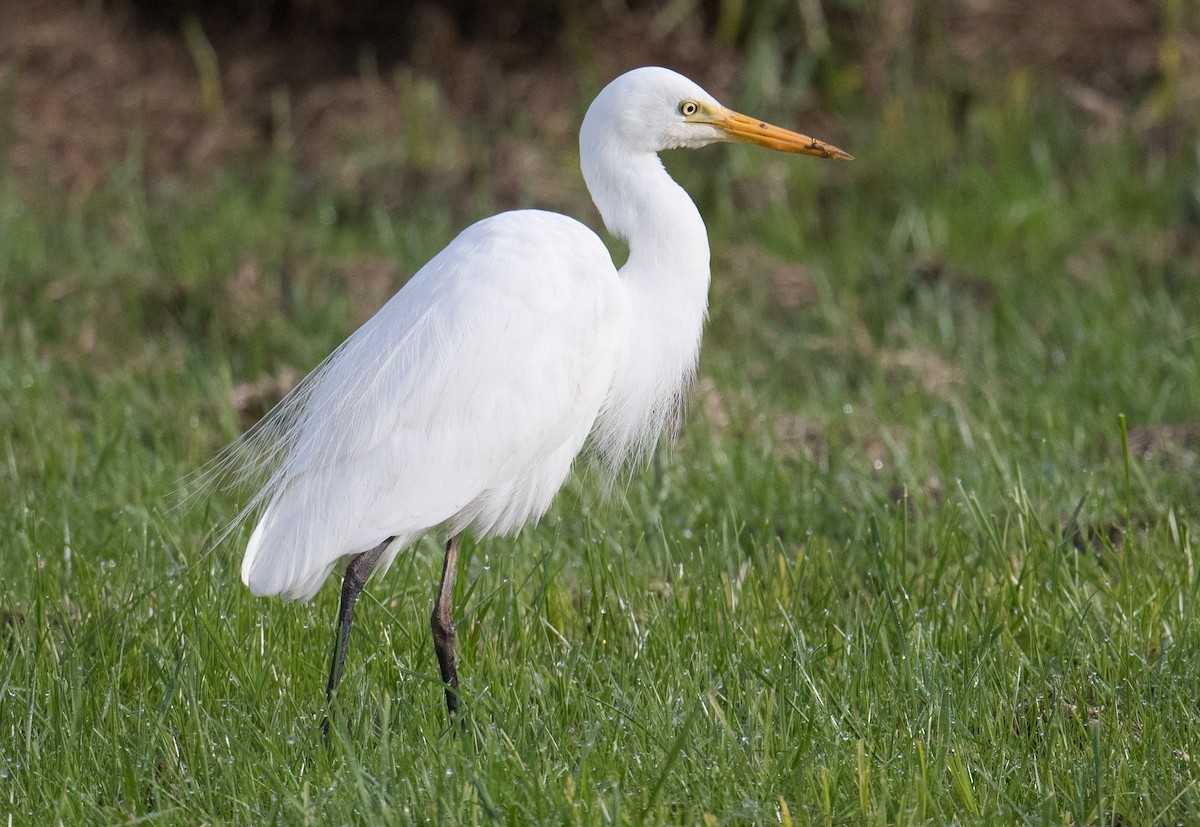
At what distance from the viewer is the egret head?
299cm

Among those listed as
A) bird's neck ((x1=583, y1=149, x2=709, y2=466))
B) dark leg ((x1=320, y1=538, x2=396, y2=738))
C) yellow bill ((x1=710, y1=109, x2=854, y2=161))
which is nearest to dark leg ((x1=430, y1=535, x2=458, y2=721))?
dark leg ((x1=320, y1=538, x2=396, y2=738))

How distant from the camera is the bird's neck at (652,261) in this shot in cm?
300

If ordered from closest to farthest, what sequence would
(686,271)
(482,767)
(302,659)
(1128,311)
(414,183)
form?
(482,767) → (302,659) → (686,271) → (1128,311) → (414,183)

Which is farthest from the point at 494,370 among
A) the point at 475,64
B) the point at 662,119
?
the point at 475,64

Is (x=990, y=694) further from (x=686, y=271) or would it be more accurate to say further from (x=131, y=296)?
(x=131, y=296)

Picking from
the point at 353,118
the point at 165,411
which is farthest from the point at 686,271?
the point at 353,118

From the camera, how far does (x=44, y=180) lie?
706 centimetres

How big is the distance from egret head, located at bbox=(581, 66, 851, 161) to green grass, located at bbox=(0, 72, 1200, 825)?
0.89m

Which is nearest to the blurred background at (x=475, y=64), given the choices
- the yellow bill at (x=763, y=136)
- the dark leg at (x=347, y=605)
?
the yellow bill at (x=763, y=136)

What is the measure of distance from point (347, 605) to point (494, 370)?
559 millimetres

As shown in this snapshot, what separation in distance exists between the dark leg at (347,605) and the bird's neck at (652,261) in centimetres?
67

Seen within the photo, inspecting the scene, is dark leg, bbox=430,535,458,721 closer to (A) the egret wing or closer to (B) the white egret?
(B) the white egret

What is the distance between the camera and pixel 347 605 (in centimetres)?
271

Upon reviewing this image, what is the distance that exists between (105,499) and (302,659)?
4.20 feet
